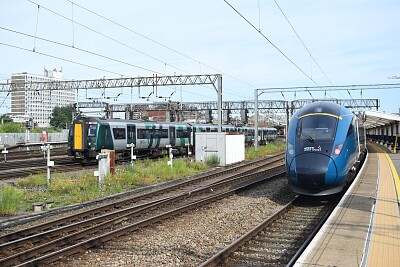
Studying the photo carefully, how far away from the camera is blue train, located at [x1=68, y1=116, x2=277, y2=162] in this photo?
79.0 feet

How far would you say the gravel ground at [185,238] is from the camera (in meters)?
7.01

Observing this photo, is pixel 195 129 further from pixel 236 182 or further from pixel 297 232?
pixel 297 232

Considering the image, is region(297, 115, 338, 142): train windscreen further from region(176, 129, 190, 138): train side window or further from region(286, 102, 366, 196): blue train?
region(176, 129, 190, 138): train side window

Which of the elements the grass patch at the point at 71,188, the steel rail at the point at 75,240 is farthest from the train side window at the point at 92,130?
the steel rail at the point at 75,240

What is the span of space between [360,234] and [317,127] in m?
4.92

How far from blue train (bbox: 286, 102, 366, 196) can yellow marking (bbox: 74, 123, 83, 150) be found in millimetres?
15295

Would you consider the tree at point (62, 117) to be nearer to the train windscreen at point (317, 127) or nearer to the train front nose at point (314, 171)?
the train windscreen at point (317, 127)

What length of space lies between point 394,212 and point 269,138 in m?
54.6

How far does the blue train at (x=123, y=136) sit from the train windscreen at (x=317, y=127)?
15.1 meters

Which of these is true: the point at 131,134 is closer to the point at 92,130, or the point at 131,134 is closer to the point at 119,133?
the point at 119,133

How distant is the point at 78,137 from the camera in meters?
→ 24.1

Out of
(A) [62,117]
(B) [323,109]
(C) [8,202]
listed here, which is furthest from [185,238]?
(A) [62,117]

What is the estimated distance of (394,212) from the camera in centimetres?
902

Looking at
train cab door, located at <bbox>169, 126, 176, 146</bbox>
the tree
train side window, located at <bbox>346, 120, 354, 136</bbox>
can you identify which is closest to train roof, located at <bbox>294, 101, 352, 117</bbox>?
train side window, located at <bbox>346, 120, 354, 136</bbox>
